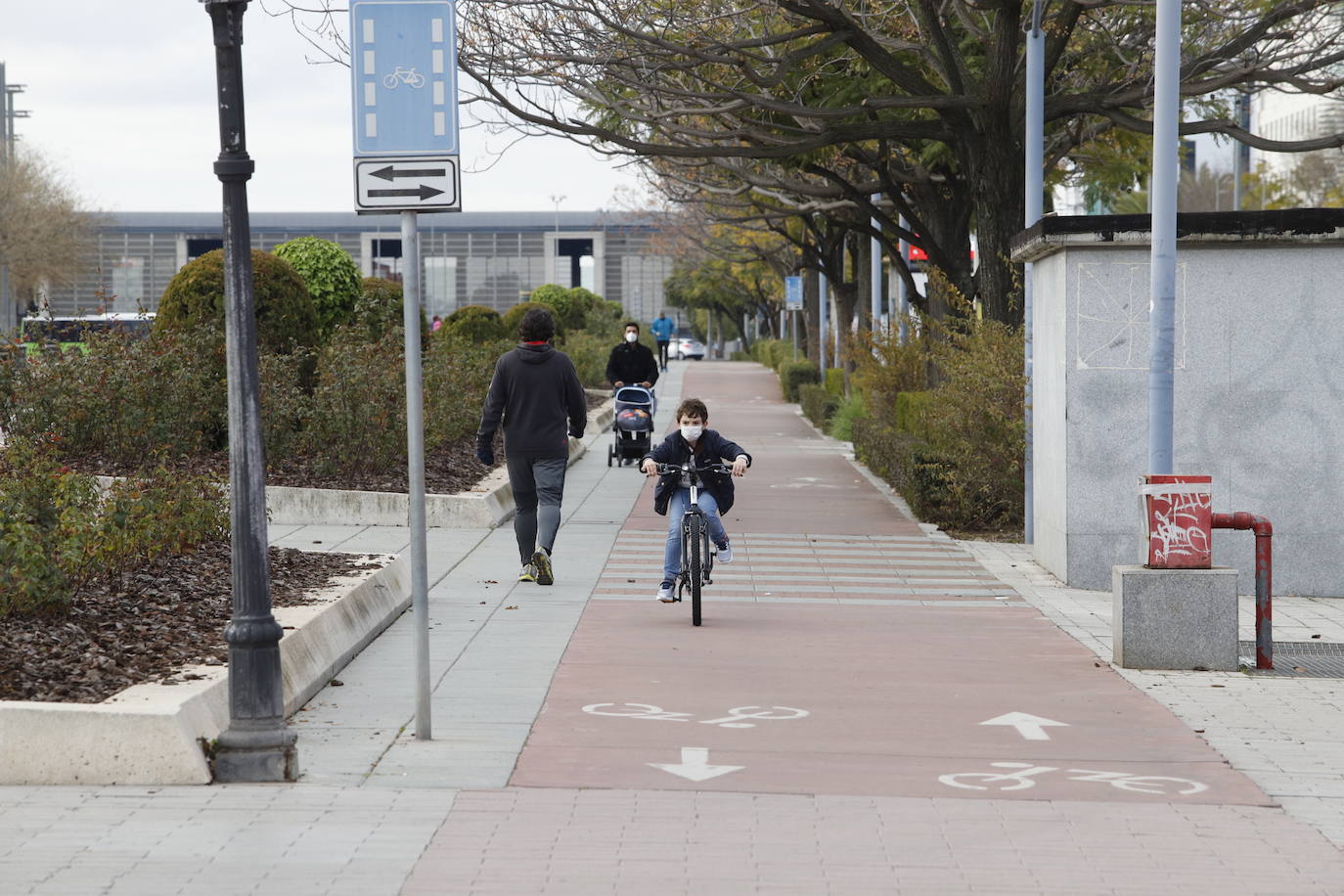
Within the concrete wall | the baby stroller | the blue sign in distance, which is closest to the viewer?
the blue sign in distance

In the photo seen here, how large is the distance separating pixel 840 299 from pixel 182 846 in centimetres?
3379

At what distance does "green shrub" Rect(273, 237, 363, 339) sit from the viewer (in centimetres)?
2300

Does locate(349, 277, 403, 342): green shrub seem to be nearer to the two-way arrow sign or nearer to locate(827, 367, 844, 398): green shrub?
locate(827, 367, 844, 398): green shrub

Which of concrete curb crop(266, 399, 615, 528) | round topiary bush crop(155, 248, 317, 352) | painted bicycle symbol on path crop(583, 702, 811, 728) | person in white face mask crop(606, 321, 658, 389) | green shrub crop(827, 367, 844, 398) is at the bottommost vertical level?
painted bicycle symbol on path crop(583, 702, 811, 728)

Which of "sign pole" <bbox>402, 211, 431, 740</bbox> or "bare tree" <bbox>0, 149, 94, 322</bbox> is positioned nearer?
"sign pole" <bbox>402, 211, 431, 740</bbox>

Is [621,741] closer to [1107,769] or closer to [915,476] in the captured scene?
[1107,769]

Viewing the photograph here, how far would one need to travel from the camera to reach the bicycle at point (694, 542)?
10.4m

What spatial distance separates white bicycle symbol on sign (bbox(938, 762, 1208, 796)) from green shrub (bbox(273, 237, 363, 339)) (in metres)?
17.1

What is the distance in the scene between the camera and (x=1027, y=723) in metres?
7.81

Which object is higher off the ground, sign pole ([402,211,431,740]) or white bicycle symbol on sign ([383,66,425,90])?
white bicycle symbol on sign ([383,66,425,90])

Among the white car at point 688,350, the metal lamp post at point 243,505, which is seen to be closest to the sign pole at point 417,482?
the metal lamp post at point 243,505

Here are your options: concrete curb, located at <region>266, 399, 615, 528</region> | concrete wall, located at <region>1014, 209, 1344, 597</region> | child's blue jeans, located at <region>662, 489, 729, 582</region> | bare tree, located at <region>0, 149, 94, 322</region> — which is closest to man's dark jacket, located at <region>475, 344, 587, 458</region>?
child's blue jeans, located at <region>662, 489, 729, 582</region>

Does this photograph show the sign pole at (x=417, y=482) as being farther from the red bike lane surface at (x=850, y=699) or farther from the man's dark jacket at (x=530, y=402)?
the man's dark jacket at (x=530, y=402)

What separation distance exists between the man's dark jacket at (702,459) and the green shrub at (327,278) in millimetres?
12550
